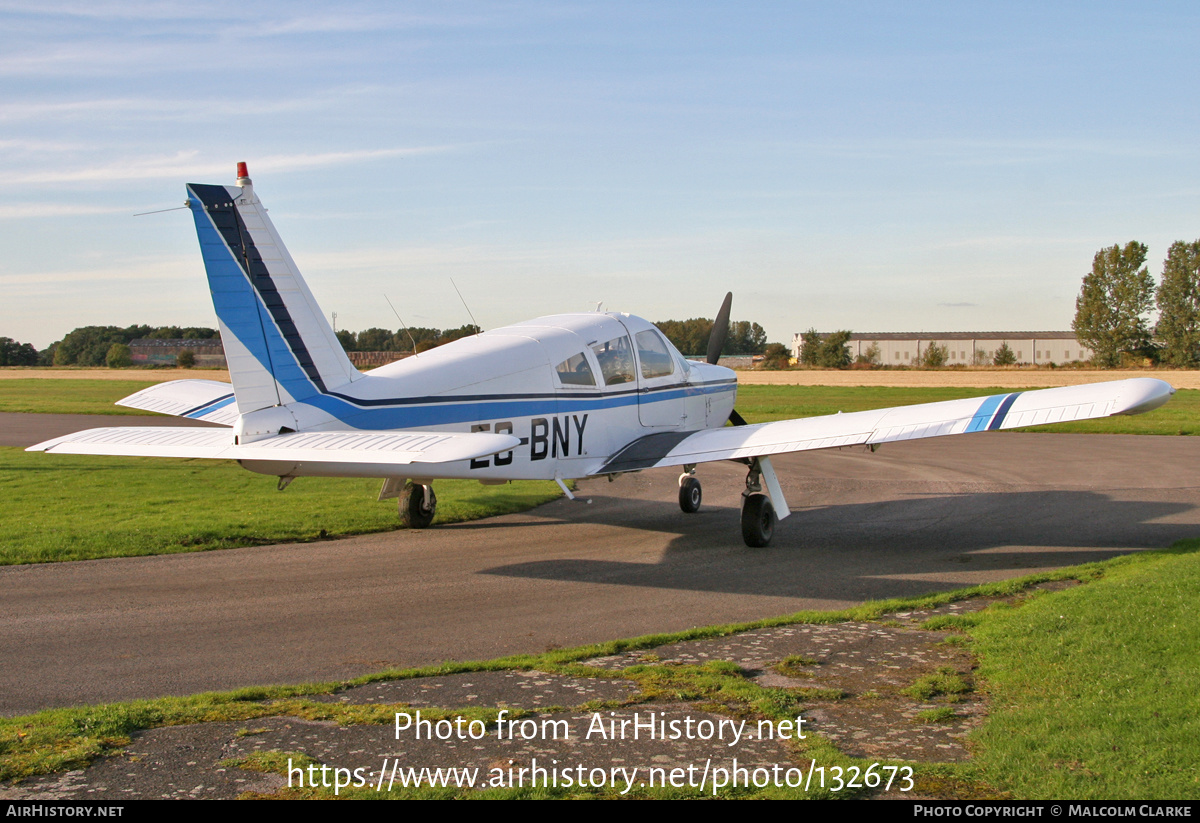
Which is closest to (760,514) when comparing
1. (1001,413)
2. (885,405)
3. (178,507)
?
(1001,413)

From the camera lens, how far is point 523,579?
9.81m

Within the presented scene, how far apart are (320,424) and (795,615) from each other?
4872 mm

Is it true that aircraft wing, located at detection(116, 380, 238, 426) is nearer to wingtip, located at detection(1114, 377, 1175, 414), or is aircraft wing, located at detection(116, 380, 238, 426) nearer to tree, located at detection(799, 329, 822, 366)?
wingtip, located at detection(1114, 377, 1175, 414)

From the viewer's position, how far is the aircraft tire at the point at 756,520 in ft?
38.4

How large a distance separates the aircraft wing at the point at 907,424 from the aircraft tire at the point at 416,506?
252cm

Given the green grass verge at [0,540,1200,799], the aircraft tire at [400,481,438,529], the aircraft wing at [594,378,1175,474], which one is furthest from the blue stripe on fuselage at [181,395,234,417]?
the green grass verge at [0,540,1200,799]

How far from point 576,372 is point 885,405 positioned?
2915 cm

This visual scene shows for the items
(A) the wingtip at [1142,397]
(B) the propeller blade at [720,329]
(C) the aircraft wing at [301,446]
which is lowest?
(C) the aircraft wing at [301,446]

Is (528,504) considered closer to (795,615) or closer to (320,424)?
(320,424)

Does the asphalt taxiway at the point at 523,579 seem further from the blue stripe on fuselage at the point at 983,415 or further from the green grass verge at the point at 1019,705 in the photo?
the blue stripe on fuselage at the point at 983,415

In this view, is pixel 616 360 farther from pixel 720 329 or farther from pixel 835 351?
pixel 835 351

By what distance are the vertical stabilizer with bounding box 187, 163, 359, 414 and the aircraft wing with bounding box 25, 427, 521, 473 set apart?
2.09ft

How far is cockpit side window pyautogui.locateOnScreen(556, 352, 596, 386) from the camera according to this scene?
11.8 meters

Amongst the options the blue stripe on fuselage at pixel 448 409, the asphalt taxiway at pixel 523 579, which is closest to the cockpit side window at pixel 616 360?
the blue stripe on fuselage at pixel 448 409
